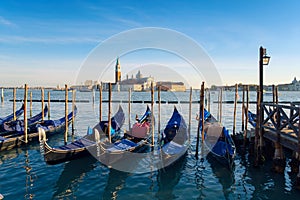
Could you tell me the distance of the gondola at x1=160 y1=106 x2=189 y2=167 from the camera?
24.6 ft

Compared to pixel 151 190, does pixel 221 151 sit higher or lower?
higher

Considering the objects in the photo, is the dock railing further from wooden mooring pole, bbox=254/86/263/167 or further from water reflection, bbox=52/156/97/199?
water reflection, bbox=52/156/97/199

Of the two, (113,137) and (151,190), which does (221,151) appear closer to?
(151,190)

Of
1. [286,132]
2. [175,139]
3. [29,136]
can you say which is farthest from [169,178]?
[29,136]

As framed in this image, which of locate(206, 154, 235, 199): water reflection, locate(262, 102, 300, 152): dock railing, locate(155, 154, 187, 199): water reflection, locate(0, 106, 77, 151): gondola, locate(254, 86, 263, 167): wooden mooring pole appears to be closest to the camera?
locate(155, 154, 187, 199): water reflection

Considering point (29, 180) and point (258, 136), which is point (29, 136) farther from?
point (258, 136)

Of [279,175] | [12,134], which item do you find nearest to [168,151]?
[279,175]

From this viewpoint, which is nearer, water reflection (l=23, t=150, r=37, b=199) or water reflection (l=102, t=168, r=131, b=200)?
water reflection (l=23, t=150, r=37, b=199)

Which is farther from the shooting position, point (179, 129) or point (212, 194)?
point (179, 129)

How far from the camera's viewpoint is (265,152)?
8.31 metres

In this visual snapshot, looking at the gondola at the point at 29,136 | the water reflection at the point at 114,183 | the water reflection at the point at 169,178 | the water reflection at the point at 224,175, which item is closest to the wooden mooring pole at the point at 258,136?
the water reflection at the point at 224,175

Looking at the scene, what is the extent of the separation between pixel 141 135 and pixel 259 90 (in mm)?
4968

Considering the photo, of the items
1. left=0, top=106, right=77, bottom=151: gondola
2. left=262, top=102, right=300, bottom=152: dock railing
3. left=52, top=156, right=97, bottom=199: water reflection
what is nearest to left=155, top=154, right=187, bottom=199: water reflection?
left=52, top=156, right=97, bottom=199: water reflection

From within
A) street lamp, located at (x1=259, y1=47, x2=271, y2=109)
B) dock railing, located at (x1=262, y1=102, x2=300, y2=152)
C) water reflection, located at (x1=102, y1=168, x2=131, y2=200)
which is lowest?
water reflection, located at (x1=102, y1=168, x2=131, y2=200)
